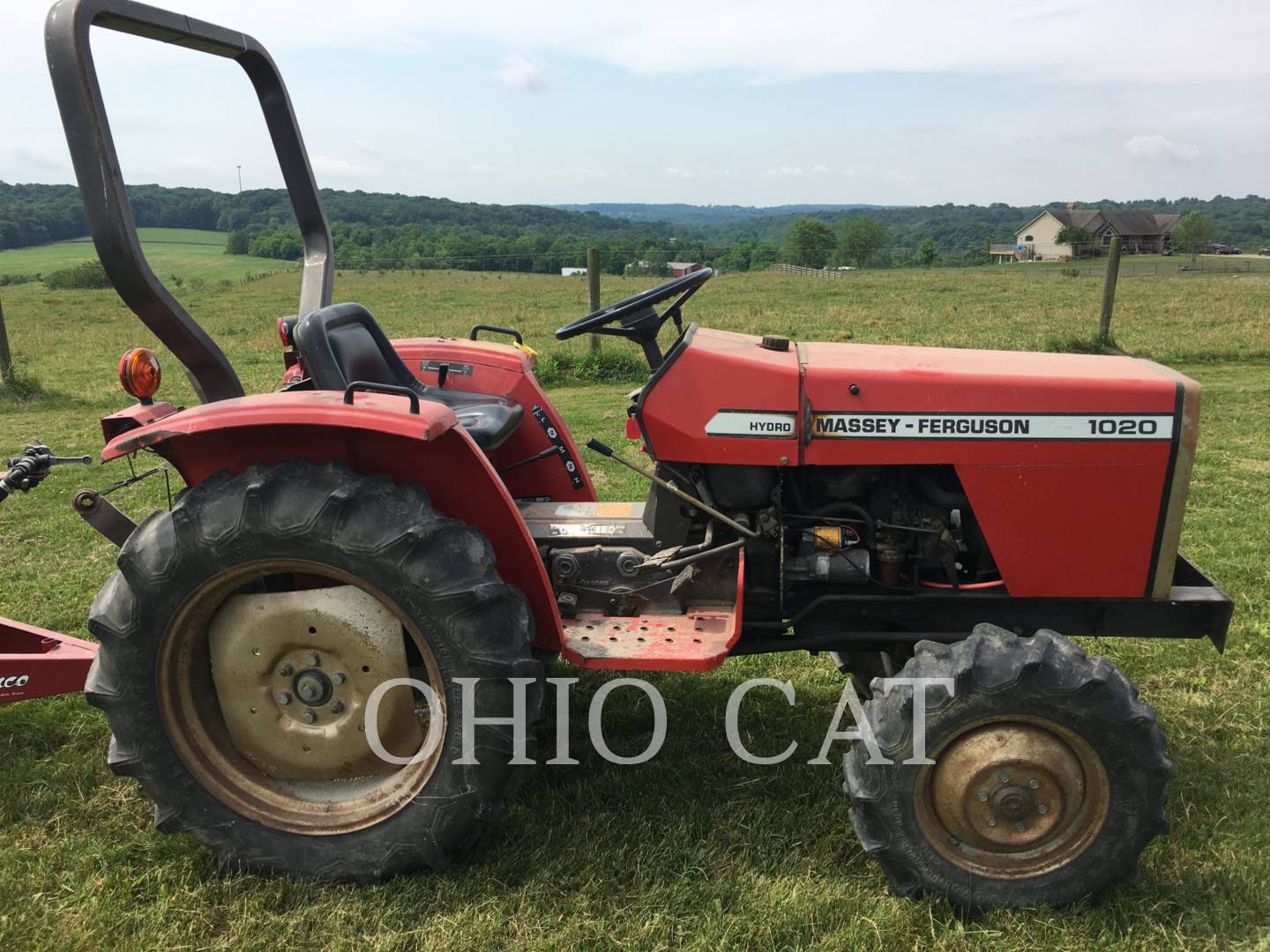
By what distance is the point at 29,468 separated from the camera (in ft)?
10.0

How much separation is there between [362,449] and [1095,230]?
73764 millimetres

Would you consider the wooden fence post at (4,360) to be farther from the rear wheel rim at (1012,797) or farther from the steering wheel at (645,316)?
the rear wheel rim at (1012,797)

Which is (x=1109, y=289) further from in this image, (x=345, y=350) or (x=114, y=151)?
(x=114, y=151)

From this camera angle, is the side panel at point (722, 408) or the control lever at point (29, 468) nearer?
the side panel at point (722, 408)

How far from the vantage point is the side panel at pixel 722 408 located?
2646mm

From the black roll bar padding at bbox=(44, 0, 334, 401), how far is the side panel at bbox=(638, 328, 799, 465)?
1.20 m

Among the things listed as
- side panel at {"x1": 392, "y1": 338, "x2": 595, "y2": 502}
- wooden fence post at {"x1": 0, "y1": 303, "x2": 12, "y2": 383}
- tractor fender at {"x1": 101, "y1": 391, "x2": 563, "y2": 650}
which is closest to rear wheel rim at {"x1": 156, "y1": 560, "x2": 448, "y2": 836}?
tractor fender at {"x1": 101, "y1": 391, "x2": 563, "y2": 650}

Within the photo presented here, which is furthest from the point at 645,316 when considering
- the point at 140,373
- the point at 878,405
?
the point at 140,373

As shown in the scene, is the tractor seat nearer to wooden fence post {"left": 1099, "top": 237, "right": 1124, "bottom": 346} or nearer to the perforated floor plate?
the perforated floor plate

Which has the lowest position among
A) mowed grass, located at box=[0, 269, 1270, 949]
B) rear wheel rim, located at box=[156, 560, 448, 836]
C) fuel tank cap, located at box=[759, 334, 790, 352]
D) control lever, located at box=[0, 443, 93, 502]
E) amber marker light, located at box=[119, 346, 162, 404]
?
mowed grass, located at box=[0, 269, 1270, 949]

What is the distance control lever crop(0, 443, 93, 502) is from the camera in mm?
3014

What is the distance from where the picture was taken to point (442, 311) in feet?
63.0

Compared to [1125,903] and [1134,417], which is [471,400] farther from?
[1125,903]

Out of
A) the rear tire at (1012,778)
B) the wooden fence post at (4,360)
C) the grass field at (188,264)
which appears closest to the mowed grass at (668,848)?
the rear tire at (1012,778)
